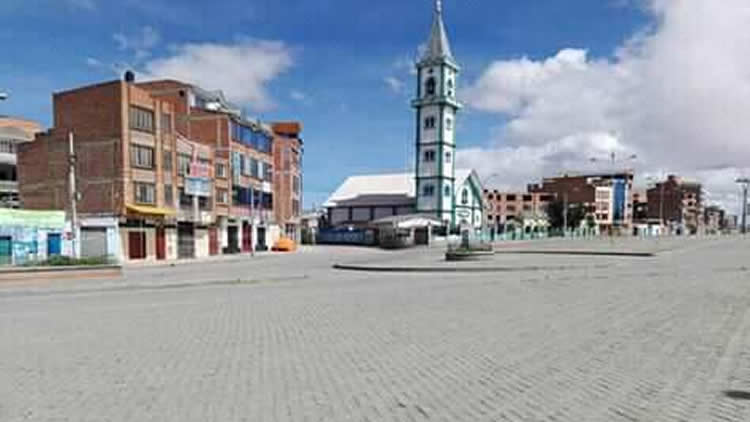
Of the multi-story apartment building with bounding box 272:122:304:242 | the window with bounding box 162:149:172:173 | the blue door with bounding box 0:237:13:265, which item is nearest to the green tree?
the multi-story apartment building with bounding box 272:122:304:242

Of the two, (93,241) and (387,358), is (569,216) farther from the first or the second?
(387,358)

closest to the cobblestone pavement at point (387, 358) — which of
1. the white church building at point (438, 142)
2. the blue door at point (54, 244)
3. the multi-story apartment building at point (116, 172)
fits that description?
the blue door at point (54, 244)

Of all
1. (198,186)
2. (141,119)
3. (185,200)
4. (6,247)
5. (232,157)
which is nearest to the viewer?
(6,247)

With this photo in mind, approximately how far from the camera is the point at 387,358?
761 cm

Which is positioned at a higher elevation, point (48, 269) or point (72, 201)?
point (72, 201)

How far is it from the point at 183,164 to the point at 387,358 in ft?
141

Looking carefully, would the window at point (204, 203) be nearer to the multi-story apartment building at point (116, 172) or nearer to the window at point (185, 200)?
the window at point (185, 200)

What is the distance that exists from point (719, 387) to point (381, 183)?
302 feet

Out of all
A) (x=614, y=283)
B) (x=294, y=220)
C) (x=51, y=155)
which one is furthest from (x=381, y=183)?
(x=614, y=283)

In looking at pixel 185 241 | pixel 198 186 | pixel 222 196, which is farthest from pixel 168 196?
pixel 222 196

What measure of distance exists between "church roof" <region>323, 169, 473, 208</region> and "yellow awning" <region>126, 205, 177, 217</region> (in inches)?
1904

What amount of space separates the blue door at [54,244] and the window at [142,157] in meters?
7.20

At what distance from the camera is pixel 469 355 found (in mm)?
7723

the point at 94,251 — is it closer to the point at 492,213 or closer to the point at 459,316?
the point at 459,316
